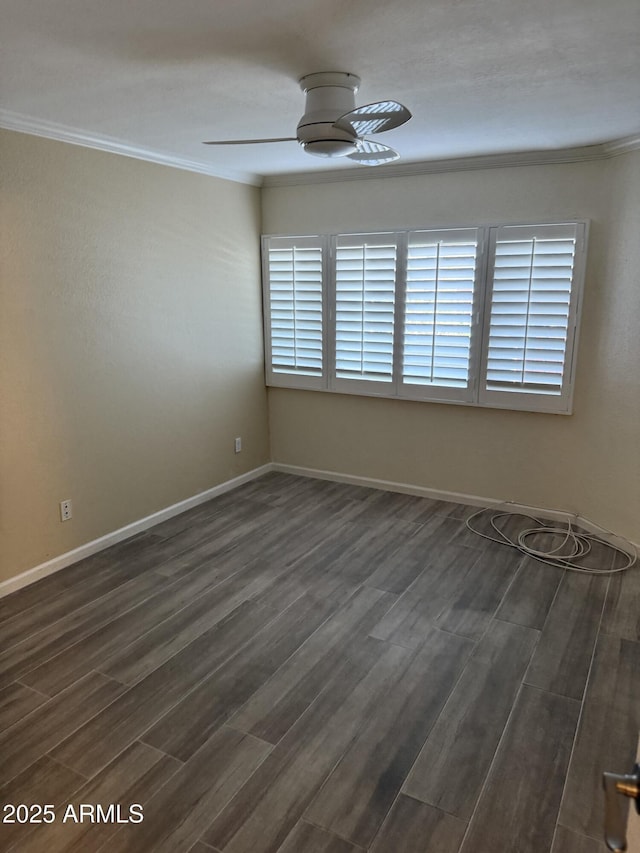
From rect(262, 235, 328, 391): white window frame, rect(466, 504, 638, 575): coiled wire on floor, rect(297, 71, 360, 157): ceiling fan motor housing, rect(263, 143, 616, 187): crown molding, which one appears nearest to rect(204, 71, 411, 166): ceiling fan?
rect(297, 71, 360, 157): ceiling fan motor housing

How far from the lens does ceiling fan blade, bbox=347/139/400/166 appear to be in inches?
101

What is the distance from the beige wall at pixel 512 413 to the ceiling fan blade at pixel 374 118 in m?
2.01

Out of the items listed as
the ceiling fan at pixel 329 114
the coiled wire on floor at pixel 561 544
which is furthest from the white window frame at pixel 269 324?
the ceiling fan at pixel 329 114

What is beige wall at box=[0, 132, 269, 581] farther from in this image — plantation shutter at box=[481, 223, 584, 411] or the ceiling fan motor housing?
plantation shutter at box=[481, 223, 584, 411]

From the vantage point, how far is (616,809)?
2.54ft

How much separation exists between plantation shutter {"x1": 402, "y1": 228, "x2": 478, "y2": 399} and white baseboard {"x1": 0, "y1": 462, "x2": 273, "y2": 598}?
5.78 ft

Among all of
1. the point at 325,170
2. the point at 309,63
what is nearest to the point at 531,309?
the point at 325,170

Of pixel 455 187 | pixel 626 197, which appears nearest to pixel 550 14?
pixel 626 197

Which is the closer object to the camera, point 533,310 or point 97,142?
point 97,142

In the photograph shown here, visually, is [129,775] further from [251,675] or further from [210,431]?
[210,431]

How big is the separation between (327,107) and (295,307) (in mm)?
2476

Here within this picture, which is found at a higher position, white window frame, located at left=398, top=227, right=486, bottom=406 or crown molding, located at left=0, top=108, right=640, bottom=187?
crown molding, located at left=0, top=108, right=640, bottom=187

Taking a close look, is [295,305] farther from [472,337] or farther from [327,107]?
[327,107]

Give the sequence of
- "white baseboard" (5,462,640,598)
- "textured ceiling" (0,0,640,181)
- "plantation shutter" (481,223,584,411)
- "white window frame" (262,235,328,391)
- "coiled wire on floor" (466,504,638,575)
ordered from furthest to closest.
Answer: "white window frame" (262,235,328,391)
"plantation shutter" (481,223,584,411)
"coiled wire on floor" (466,504,638,575)
"white baseboard" (5,462,640,598)
"textured ceiling" (0,0,640,181)
